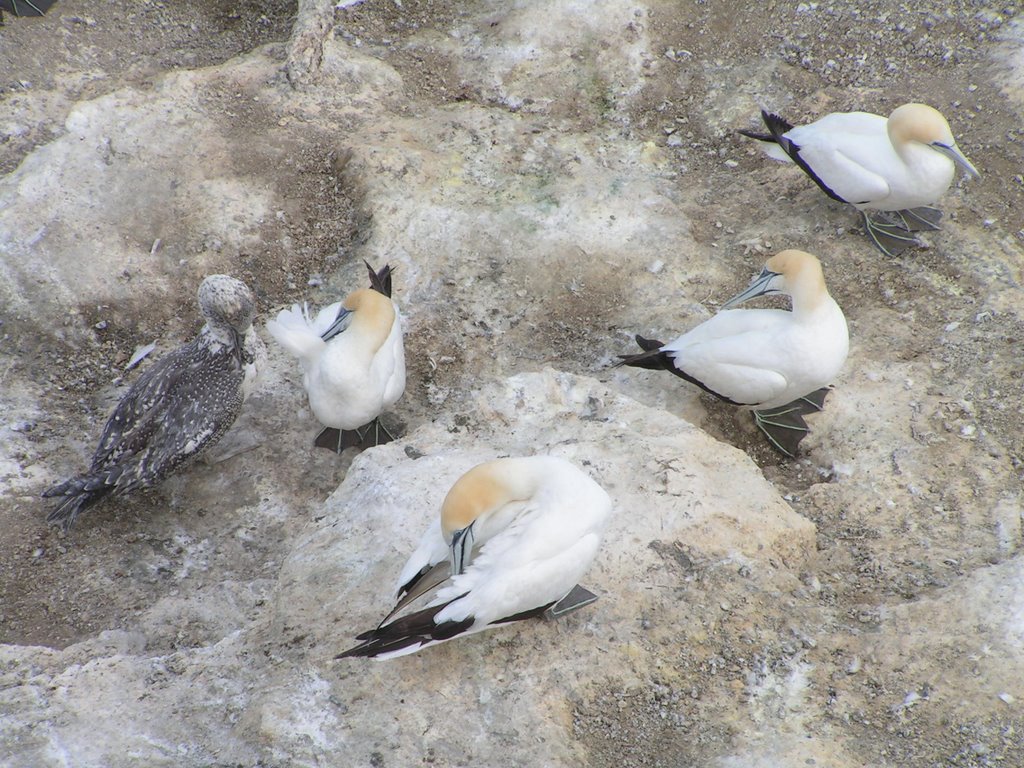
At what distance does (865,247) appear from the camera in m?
5.44

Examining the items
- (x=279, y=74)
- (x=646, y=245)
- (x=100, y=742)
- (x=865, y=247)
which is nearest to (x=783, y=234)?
(x=865, y=247)

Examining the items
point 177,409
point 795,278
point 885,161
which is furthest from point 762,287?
point 177,409

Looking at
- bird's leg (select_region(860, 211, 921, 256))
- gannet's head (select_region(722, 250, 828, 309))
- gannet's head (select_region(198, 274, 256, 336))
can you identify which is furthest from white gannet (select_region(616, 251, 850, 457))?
gannet's head (select_region(198, 274, 256, 336))

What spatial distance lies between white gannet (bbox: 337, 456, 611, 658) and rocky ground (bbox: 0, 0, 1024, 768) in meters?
0.26

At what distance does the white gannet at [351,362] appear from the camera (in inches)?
183

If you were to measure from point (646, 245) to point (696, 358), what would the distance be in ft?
4.08

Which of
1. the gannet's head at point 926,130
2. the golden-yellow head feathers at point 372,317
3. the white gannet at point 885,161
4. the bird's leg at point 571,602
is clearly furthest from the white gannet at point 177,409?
the gannet's head at point 926,130

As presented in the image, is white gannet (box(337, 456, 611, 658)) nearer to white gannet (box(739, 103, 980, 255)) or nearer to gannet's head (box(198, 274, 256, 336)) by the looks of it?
gannet's head (box(198, 274, 256, 336))

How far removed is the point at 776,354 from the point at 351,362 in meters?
2.07

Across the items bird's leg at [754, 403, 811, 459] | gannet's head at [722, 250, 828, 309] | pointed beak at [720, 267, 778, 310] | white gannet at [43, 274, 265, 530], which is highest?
gannet's head at [722, 250, 828, 309]

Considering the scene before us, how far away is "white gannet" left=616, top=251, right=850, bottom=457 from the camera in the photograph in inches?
173

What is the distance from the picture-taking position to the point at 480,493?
3057mm

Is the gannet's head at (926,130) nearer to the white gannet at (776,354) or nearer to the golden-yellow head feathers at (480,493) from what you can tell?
the white gannet at (776,354)

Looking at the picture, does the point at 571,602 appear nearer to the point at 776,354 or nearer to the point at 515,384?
the point at 515,384
